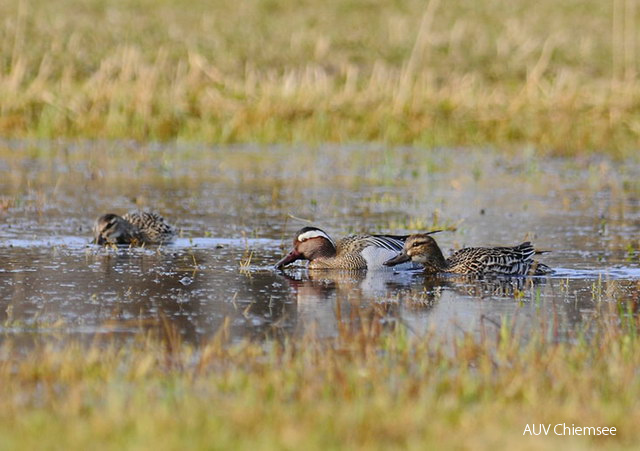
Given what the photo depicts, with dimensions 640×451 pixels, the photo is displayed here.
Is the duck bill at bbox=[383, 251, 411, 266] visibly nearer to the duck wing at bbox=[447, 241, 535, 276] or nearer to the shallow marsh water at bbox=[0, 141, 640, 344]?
the shallow marsh water at bbox=[0, 141, 640, 344]

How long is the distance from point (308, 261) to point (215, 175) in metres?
7.44

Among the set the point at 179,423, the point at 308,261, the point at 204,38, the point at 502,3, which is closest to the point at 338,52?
the point at 204,38

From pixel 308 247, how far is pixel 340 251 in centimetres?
31

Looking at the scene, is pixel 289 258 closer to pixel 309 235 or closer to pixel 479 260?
pixel 309 235

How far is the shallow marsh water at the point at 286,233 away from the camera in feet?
29.1

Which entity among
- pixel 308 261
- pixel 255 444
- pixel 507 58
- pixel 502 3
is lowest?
pixel 255 444

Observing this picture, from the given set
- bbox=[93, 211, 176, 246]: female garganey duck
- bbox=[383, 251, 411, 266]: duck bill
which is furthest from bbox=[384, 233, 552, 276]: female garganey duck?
bbox=[93, 211, 176, 246]: female garganey duck

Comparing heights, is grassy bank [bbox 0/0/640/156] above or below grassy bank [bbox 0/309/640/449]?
above

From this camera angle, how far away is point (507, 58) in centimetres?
3772

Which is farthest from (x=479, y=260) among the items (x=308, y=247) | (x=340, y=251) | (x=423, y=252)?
(x=308, y=247)

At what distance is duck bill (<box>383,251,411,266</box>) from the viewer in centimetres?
1109

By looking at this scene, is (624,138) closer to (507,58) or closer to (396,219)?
(396,219)

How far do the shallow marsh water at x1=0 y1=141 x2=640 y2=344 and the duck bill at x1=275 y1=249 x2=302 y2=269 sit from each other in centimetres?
16

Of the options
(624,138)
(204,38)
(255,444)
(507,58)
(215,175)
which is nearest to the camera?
(255,444)
